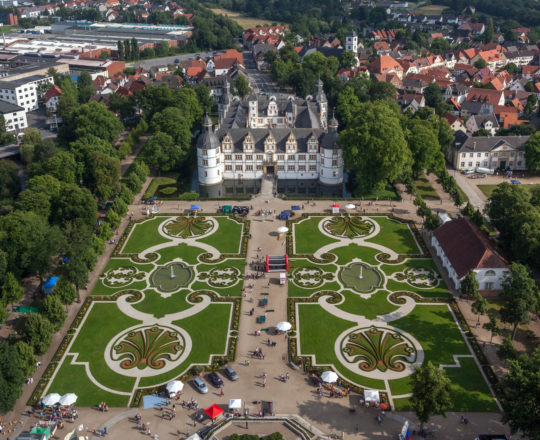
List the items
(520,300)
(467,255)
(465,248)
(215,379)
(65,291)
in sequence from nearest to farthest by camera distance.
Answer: (215,379), (520,300), (65,291), (467,255), (465,248)

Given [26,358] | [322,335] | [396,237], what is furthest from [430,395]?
[26,358]

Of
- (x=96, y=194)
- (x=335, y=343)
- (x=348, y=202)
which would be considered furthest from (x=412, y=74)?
(x=335, y=343)

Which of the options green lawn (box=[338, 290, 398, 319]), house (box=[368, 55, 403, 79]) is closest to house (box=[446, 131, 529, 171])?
green lawn (box=[338, 290, 398, 319])

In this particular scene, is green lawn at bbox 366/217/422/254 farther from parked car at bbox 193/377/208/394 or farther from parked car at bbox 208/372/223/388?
parked car at bbox 193/377/208/394

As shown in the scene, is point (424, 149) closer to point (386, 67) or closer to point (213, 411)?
point (213, 411)

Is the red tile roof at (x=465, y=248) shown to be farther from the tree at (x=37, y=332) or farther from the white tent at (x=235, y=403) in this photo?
the tree at (x=37, y=332)

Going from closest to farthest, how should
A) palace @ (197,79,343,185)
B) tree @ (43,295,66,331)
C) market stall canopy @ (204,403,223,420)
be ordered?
market stall canopy @ (204,403,223,420), tree @ (43,295,66,331), palace @ (197,79,343,185)

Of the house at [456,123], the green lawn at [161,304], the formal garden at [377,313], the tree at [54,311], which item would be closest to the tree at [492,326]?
the formal garden at [377,313]
